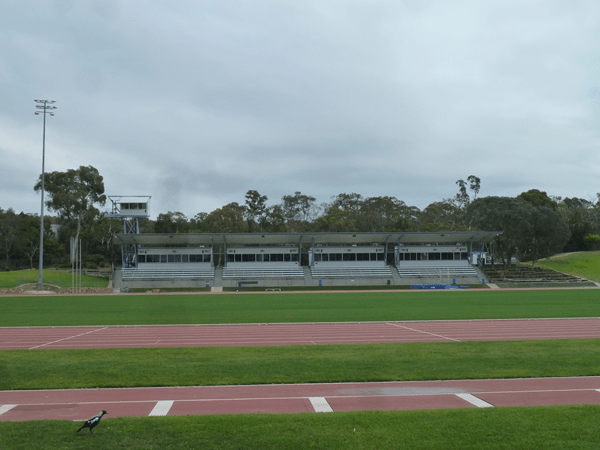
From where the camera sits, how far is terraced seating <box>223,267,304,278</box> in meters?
65.6

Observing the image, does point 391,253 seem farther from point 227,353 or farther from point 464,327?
point 227,353

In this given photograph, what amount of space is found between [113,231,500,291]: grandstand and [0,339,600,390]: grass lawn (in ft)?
164

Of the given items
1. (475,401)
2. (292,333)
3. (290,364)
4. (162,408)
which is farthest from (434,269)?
(162,408)

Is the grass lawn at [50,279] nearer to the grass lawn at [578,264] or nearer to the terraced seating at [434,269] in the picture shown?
the terraced seating at [434,269]

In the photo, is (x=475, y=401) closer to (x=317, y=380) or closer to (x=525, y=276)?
(x=317, y=380)

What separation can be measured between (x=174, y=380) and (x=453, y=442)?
18.1 feet

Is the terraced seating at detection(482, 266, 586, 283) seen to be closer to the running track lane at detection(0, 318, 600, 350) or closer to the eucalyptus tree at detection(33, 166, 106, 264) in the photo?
the running track lane at detection(0, 318, 600, 350)

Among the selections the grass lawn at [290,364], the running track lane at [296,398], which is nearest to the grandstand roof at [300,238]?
the grass lawn at [290,364]

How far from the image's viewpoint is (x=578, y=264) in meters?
79.4

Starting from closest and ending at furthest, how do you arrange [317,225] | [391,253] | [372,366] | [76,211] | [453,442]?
[453,442] < [372,366] < [391,253] < [76,211] < [317,225]

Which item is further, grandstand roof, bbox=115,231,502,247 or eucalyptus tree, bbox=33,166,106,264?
eucalyptus tree, bbox=33,166,106,264

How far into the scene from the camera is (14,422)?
6832 mm

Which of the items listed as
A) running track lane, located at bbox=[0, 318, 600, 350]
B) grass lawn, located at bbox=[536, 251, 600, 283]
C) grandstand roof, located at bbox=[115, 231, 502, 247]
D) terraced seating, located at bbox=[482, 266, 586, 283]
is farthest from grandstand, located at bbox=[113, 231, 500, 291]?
running track lane, located at bbox=[0, 318, 600, 350]

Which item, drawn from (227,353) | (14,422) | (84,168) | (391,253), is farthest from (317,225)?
(14,422)
